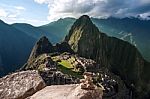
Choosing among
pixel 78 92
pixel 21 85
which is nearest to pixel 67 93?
pixel 78 92

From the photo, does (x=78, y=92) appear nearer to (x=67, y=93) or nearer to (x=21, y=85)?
(x=67, y=93)

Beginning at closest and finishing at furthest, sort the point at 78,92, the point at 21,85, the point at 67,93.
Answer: the point at 78,92 → the point at 67,93 → the point at 21,85

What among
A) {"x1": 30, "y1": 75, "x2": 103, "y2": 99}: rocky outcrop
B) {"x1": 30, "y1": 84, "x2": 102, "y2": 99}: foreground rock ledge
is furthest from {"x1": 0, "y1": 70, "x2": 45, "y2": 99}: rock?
{"x1": 30, "y1": 75, "x2": 103, "y2": 99}: rocky outcrop

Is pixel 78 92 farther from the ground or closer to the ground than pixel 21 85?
farther from the ground

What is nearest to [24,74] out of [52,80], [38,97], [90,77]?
[38,97]

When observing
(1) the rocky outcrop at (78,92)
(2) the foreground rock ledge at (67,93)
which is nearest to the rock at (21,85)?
(2) the foreground rock ledge at (67,93)

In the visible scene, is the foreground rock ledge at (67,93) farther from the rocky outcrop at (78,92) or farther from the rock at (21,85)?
the rock at (21,85)

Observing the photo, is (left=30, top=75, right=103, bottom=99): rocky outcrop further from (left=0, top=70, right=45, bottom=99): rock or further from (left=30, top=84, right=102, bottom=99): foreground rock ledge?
(left=0, top=70, right=45, bottom=99): rock
